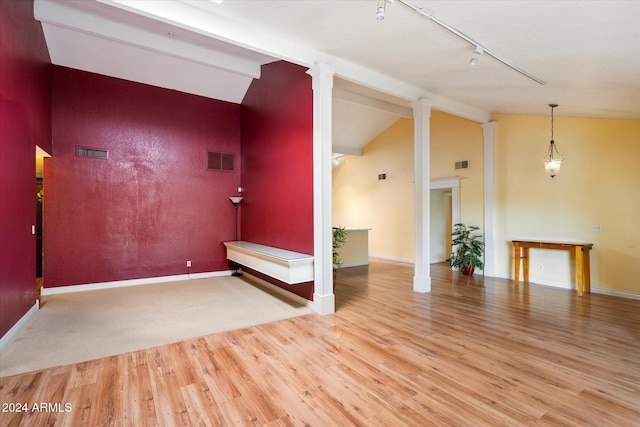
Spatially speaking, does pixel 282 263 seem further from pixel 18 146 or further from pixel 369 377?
pixel 18 146

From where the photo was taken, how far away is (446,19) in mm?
2648

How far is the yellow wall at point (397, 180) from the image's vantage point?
6594mm

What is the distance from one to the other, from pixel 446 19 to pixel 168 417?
12.0 ft

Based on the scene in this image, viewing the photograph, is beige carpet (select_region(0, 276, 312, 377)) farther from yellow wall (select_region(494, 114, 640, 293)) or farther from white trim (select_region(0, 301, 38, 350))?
yellow wall (select_region(494, 114, 640, 293))

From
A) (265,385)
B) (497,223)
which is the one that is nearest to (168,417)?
(265,385)

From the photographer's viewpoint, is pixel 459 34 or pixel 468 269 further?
pixel 468 269

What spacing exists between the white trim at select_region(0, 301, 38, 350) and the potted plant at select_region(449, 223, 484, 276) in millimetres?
6851

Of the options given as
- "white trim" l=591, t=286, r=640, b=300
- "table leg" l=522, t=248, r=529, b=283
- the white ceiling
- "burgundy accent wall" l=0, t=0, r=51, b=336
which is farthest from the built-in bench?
"white trim" l=591, t=286, r=640, b=300

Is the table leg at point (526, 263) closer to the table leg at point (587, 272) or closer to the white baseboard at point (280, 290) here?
the table leg at point (587, 272)

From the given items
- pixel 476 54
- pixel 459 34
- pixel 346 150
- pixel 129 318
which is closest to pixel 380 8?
pixel 459 34

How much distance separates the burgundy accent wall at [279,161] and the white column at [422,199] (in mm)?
1924

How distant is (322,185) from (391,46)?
1724 millimetres

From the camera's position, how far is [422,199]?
4906 millimetres

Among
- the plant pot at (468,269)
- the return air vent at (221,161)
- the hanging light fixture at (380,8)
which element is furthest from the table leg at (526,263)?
the return air vent at (221,161)
